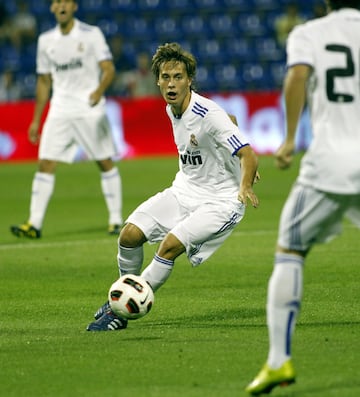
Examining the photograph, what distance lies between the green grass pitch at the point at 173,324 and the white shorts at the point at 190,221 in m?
0.51

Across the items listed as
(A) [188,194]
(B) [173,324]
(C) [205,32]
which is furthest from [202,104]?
(C) [205,32]

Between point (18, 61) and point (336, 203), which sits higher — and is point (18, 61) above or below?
below

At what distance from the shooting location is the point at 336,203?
5262 millimetres

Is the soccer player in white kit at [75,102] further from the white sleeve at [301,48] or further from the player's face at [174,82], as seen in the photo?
the white sleeve at [301,48]

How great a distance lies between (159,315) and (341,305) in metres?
1.29

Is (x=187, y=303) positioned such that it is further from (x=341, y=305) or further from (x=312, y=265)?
(x=312, y=265)

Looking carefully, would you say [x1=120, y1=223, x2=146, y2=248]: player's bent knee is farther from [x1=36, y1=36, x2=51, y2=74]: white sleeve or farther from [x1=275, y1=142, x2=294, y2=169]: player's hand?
[x1=36, y1=36, x2=51, y2=74]: white sleeve

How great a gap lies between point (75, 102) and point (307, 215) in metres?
7.85

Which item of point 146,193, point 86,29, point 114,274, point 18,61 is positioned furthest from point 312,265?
point 18,61

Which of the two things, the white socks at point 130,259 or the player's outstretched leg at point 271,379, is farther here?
the white socks at point 130,259

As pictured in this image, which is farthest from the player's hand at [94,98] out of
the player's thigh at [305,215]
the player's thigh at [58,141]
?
the player's thigh at [305,215]

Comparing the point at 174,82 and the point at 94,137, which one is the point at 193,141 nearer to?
the point at 174,82

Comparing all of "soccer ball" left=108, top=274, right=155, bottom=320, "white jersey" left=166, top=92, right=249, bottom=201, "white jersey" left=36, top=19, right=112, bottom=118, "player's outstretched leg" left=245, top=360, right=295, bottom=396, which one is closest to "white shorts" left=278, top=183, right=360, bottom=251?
"player's outstretched leg" left=245, top=360, right=295, bottom=396

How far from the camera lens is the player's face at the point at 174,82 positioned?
723cm
